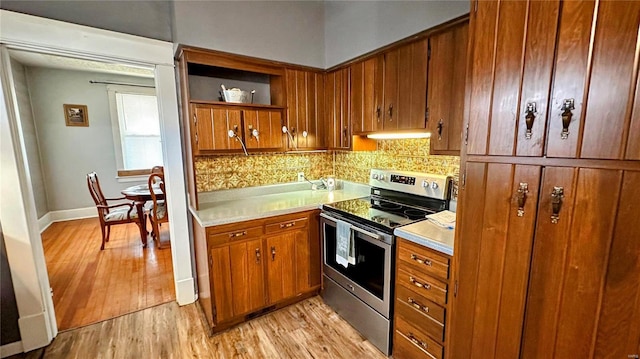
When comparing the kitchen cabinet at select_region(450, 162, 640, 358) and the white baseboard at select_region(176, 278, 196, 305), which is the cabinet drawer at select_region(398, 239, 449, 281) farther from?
the white baseboard at select_region(176, 278, 196, 305)

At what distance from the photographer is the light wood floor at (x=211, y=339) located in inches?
76.4

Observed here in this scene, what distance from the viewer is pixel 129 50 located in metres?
2.08

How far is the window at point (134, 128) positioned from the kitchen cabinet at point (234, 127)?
3589 mm

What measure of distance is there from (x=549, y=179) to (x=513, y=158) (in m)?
0.14

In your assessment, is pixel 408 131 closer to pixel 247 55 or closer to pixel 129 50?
pixel 247 55

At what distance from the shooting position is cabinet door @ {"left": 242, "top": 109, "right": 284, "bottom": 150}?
93.4 inches

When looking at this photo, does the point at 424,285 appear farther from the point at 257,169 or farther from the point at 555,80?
the point at 257,169

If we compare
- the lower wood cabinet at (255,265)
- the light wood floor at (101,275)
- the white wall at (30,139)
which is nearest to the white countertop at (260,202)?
the lower wood cabinet at (255,265)

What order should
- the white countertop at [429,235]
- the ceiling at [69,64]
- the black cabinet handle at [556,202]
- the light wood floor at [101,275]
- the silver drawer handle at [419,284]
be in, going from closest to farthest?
the black cabinet handle at [556,202] < the white countertop at [429,235] < the silver drawer handle at [419,284] < the light wood floor at [101,275] < the ceiling at [69,64]

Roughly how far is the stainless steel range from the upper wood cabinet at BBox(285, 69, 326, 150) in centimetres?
68

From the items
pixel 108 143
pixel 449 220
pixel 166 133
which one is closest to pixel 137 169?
pixel 108 143

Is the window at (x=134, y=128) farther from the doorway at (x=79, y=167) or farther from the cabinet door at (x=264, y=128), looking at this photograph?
the cabinet door at (x=264, y=128)

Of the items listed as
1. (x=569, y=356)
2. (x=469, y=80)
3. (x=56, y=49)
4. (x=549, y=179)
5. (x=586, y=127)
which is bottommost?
(x=569, y=356)

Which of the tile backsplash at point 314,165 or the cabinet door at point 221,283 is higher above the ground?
the tile backsplash at point 314,165
